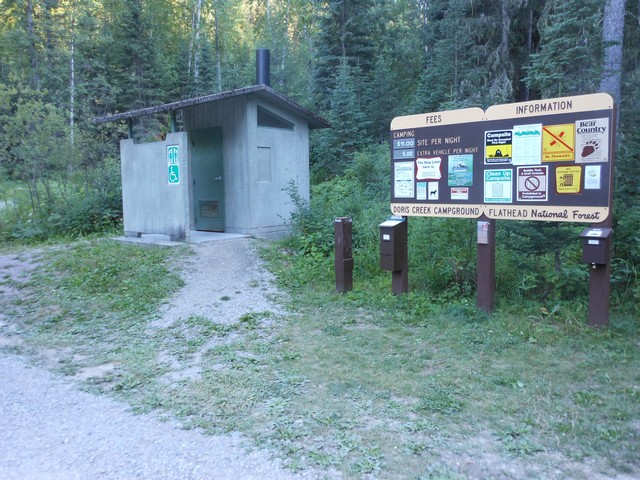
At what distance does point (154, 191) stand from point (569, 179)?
26.9ft

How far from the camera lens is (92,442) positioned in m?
3.86

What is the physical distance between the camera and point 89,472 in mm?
3432

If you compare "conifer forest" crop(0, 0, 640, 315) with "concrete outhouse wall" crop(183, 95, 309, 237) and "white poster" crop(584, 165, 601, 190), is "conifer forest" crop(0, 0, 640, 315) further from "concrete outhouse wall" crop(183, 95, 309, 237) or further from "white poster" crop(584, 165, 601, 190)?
"concrete outhouse wall" crop(183, 95, 309, 237)

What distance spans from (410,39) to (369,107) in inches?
355

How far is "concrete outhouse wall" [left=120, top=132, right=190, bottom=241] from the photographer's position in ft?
35.0

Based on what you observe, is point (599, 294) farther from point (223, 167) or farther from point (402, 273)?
point (223, 167)

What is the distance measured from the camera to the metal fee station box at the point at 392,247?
7535 mm

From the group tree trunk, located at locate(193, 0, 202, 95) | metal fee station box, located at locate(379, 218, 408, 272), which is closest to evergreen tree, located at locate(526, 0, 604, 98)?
metal fee station box, located at locate(379, 218, 408, 272)

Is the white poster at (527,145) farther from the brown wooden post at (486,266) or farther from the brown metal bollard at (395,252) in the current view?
the brown metal bollard at (395,252)

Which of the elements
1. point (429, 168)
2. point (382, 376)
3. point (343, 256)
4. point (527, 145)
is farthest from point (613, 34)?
point (382, 376)

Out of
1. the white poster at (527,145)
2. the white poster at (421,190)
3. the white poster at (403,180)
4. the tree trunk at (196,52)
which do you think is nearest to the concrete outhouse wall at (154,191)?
the white poster at (403,180)

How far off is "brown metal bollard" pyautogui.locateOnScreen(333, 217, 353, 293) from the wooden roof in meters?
4.29

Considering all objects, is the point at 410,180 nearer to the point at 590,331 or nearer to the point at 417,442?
the point at 590,331

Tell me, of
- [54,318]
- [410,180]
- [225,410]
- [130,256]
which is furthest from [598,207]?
[130,256]
